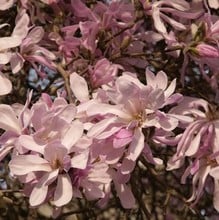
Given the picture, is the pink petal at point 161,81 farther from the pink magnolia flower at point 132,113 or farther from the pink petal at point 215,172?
the pink petal at point 215,172

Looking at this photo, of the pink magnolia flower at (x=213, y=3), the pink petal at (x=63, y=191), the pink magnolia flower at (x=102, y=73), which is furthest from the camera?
the pink magnolia flower at (x=213, y=3)

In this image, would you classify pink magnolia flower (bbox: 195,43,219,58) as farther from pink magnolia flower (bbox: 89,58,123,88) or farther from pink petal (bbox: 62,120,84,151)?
pink petal (bbox: 62,120,84,151)

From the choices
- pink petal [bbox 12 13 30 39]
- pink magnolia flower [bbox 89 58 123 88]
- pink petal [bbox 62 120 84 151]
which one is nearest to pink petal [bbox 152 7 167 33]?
pink magnolia flower [bbox 89 58 123 88]

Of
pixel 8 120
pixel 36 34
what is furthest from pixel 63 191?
pixel 36 34

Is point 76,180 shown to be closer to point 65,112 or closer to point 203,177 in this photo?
point 65,112

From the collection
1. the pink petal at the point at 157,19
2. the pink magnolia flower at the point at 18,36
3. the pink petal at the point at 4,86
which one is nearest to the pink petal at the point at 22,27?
the pink magnolia flower at the point at 18,36

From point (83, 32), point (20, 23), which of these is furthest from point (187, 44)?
point (20, 23)

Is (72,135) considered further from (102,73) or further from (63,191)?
(102,73)

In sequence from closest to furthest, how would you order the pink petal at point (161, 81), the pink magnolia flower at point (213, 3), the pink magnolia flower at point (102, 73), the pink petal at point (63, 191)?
1. the pink petal at point (63, 191)
2. the pink petal at point (161, 81)
3. the pink magnolia flower at point (102, 73)
4. the pink magnolia flower at point (213, 3)
